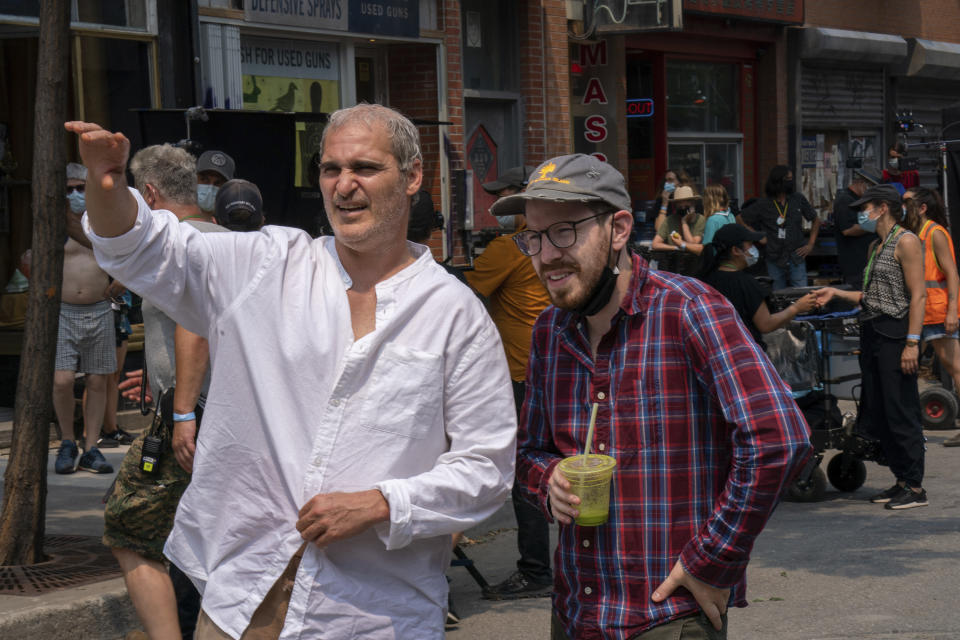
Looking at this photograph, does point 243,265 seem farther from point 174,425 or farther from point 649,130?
point 649,130

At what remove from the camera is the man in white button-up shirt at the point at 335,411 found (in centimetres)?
297

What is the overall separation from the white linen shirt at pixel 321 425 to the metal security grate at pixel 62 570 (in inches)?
125

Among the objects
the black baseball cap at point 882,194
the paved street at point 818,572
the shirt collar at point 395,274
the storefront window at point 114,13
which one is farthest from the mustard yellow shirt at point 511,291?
the storefront window at point 114,13

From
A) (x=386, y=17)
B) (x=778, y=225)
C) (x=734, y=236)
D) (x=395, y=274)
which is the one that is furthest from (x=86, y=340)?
(x=778, y=225)

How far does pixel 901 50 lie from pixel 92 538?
19298 millimetres

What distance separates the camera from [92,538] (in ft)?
23.0

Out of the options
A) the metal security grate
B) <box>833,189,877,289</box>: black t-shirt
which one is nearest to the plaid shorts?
the metal security grate

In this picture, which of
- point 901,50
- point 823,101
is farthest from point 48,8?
point 901,50

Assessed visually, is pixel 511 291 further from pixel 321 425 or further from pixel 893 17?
pixel 893 17

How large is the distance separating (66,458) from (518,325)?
3.80 meters

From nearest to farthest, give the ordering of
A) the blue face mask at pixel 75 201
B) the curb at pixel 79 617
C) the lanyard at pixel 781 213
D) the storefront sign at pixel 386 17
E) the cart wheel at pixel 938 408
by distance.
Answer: the curb at pixel 79 617 → the blue face mask at pixel 75 201 → the cart wheel at pixel 938 408 → the storefront sign at pixel 386 17 → the lanyard at pixel 781 213

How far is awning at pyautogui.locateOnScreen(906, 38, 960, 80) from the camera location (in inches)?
922

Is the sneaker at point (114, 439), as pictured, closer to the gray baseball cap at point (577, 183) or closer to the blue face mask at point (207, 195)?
the blue face mask at point (207, 195)

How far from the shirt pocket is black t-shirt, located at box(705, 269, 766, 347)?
5.48 m
